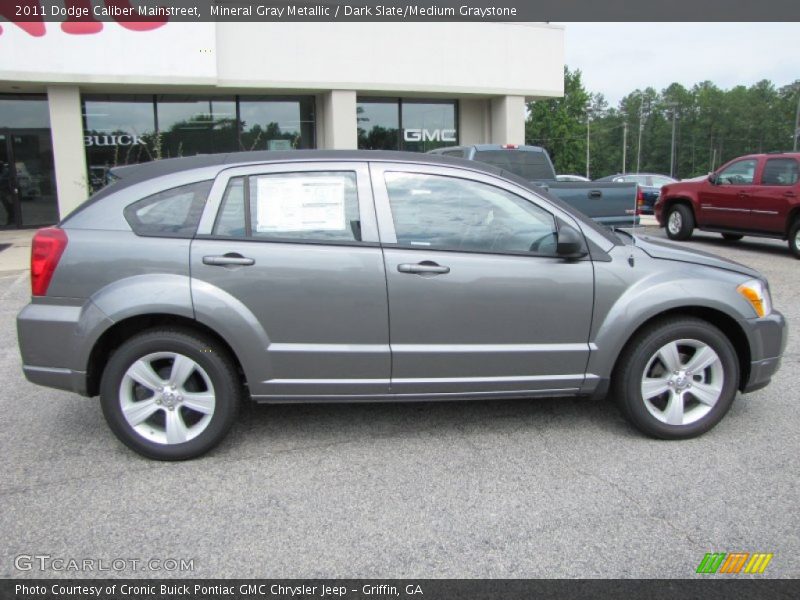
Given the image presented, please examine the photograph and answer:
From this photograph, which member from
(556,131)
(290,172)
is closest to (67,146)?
(290,172)

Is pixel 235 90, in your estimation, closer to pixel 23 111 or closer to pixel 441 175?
pixel 23 111

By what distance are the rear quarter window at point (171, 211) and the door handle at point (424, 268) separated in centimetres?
120

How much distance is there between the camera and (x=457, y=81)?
18062mm

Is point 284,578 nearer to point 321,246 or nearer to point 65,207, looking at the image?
point 321,246

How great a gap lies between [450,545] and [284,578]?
0.73 m

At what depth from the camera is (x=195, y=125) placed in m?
17.2

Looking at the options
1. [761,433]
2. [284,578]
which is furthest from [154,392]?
[761,433]

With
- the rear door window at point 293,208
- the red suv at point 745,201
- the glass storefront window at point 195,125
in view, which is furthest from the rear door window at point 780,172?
the glass storefront window at point 195,125

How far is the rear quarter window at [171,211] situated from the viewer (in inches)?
145

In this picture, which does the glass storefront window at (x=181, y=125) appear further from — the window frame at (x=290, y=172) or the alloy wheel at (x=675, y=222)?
the window frame at (x=290, y=172)

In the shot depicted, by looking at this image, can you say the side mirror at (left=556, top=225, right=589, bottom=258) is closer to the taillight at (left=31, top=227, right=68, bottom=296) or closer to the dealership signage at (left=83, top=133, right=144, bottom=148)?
the taillight at (left=31, top=227, right=68, bottom=296)

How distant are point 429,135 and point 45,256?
16762mm

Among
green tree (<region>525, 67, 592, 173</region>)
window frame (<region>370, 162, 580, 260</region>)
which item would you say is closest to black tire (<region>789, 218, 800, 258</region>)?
window frame (<region>370, 162, 580, 260</region>)

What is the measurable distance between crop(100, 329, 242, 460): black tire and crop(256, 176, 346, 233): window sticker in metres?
0.77
